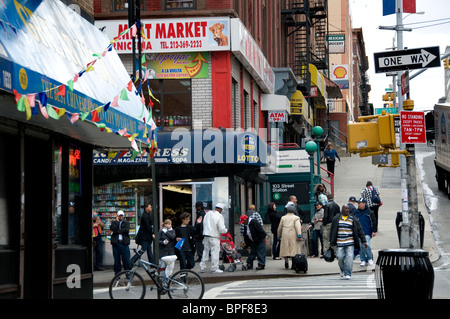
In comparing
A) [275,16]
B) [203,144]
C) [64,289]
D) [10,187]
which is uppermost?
[275,16]

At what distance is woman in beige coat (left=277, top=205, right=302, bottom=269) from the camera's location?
20.1 m

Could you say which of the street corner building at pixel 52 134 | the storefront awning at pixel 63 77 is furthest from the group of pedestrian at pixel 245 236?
the storefront awning at pixel 63 77

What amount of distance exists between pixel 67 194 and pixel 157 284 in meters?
2.70

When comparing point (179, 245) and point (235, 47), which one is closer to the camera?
point (179, 245)

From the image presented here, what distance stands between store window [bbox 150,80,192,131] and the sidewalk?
4549mm

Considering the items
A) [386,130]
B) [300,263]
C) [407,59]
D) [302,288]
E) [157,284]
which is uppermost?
[407,59]

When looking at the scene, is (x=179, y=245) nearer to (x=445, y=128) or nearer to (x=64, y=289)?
(x=64, y=289)

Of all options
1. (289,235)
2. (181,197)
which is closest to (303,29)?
(181,197)

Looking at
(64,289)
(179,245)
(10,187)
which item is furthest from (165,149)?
(10,187)

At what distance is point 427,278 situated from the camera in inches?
365

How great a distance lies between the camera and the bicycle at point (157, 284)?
13.6 metres

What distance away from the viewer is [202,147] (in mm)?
23188

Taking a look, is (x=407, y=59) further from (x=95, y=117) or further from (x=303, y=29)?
(x=303, y=29)
